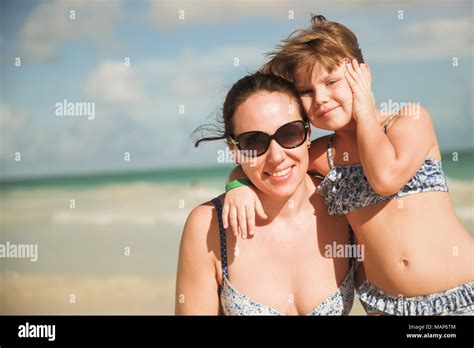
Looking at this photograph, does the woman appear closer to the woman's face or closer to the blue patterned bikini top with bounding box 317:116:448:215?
the woman's face

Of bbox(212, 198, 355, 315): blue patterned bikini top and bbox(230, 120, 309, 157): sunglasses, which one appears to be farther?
bbox(212, 198, 355, 315): blue patterned bikini top

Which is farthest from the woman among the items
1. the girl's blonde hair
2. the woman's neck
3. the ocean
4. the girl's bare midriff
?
the ocean

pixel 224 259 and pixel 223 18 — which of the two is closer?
pixel 224 259

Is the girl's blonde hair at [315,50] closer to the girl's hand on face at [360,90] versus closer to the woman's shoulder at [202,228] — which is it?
the girl's hand on face at [360,90]

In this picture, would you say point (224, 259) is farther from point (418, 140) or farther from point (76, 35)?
point (76, 35)

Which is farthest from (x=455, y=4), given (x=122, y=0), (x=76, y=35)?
(x=76, y=35)

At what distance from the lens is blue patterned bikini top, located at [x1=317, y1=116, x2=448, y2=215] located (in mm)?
3068

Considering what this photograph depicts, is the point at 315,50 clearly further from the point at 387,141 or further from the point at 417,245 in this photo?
the point at 417,245

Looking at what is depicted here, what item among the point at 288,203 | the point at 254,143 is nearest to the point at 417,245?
the point at 288,203

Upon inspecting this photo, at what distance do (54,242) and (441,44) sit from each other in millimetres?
9098

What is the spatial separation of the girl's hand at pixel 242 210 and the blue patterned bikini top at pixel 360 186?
398 mm

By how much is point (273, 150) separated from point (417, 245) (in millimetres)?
862

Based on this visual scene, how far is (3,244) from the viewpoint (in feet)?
41.9

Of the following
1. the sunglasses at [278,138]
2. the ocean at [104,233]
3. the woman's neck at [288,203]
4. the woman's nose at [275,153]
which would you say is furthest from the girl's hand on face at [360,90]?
the ocean at [104,233]
